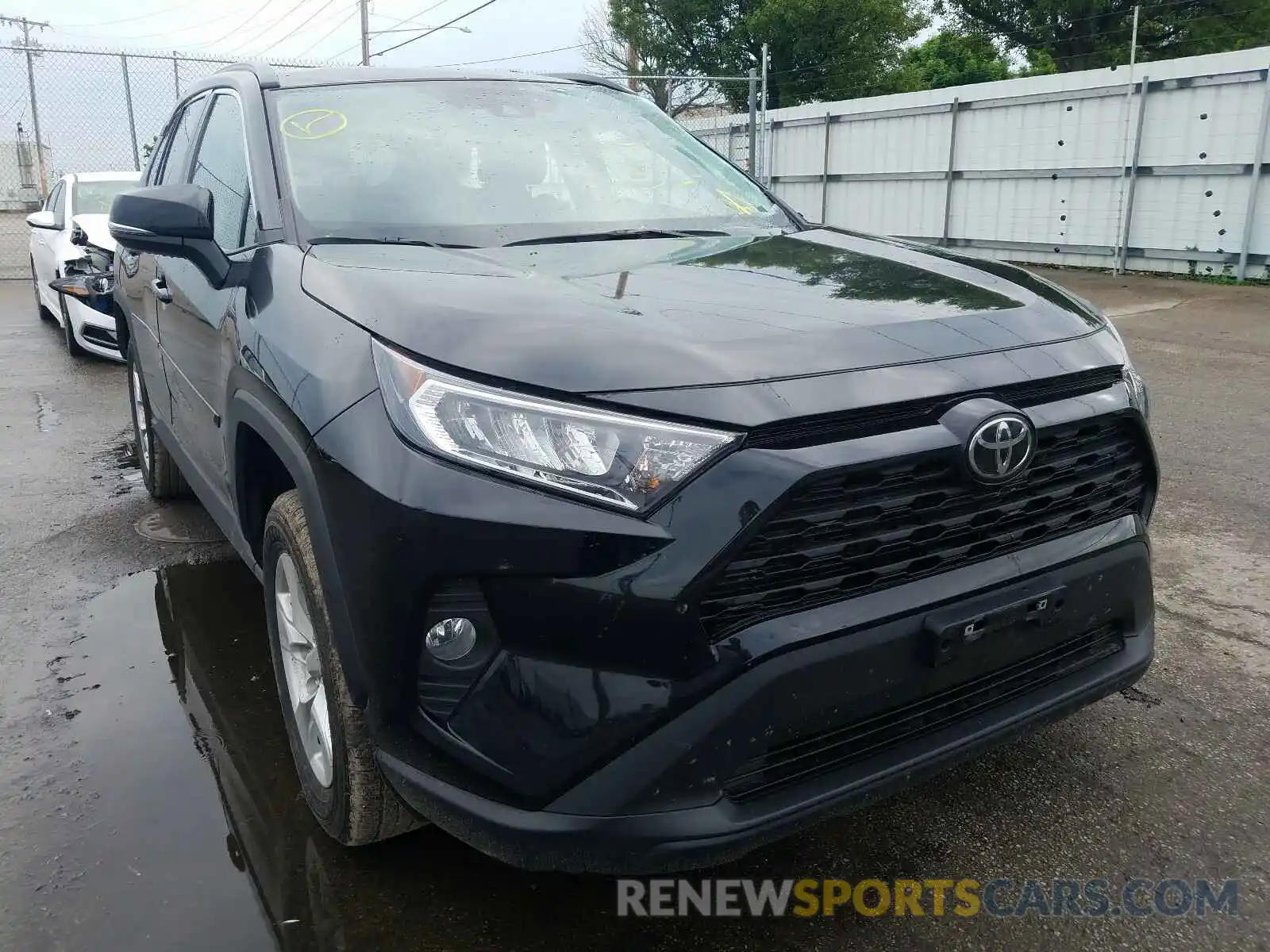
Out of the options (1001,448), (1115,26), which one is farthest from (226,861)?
(1115,26)

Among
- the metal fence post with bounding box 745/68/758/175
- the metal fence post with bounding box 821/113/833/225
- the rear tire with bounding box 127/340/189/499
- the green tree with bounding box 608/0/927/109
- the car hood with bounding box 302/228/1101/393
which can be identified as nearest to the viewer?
the car hood with bounding box 302/228/1101/393

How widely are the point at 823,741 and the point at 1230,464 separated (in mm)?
4265

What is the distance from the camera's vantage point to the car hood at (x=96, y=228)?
27.3 ft

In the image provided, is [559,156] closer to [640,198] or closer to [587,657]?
[640,198]

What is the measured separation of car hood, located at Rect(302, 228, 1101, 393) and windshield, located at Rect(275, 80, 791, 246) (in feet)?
0.68

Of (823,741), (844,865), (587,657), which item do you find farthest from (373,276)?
(844,865)

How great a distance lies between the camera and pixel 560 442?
1.75 metres

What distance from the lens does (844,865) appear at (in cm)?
231

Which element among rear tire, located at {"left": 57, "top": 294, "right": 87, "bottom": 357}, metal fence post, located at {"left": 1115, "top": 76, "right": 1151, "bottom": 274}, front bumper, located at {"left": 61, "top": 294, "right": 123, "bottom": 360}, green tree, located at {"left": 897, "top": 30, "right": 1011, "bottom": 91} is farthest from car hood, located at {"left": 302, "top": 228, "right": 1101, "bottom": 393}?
green tree, located at {"left": 897, "top": 30, "right": 1011, "bottom": 91}

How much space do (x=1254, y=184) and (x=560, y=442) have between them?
11896 mm

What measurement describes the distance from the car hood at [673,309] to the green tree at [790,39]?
29.6 metres

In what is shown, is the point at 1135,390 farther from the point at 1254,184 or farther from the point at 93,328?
the point at 1254,184

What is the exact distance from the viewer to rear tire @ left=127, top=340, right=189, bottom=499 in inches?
181

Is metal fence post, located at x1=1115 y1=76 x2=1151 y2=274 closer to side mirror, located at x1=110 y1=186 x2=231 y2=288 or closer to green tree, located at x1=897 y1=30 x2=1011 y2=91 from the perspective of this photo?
side mirror, located at x1=110 y1=186 x2=231 y2=288
